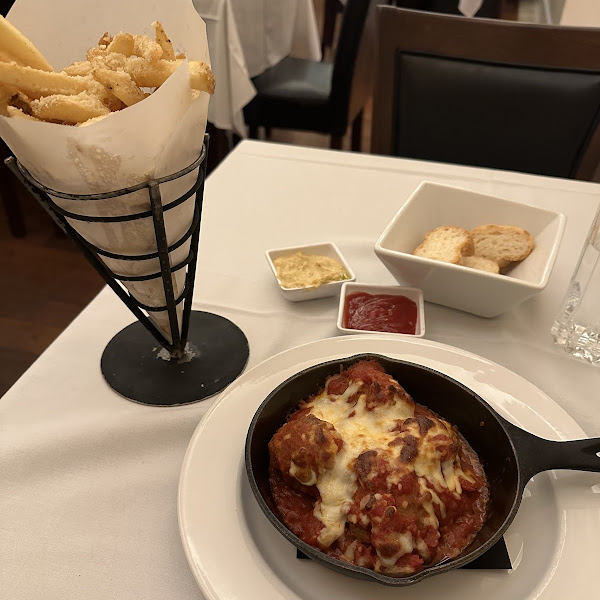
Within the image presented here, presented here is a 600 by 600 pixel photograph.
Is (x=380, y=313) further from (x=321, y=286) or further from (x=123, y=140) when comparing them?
(x=123, y=140)

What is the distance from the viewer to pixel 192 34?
0.69m

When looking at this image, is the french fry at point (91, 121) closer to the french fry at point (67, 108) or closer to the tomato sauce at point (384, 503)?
the french fry at point (67, 108)

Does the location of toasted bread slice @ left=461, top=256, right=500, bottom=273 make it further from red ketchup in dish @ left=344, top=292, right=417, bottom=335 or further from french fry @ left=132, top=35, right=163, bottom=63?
french fry @ left=132, top=35, right=163, bottom=63

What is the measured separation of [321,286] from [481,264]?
9.7 inches

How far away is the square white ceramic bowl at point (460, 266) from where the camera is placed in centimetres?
81

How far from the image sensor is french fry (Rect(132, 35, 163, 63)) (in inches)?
23.0

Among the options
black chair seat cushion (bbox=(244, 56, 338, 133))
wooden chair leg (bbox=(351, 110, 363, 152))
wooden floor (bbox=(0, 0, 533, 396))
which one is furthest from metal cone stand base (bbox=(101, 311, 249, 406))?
wooden chair leg (bbox=(351, 110, 363, 152))

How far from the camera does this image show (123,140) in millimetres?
562

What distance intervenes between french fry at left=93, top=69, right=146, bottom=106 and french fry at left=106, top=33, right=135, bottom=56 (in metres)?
0.03

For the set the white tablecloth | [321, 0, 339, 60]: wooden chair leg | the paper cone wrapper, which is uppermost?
the paper cone wrapper

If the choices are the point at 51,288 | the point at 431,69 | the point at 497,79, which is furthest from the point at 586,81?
the point at 51,288

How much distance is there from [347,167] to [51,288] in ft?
4.61

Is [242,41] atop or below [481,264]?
below

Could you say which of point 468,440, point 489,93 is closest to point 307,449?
point 468,440
